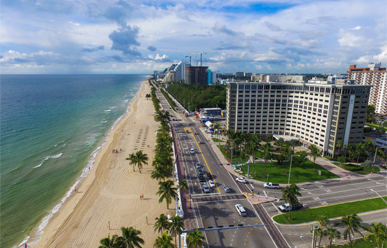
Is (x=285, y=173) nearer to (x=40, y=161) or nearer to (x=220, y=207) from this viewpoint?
(x=220, y=207)

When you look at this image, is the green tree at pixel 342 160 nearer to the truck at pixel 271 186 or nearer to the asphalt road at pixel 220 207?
the truck at pixel 271 186

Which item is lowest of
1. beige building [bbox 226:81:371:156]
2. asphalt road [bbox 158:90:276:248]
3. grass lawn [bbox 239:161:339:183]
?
asphalt road [bbox 158:90:276:248]

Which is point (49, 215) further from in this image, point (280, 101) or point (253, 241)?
point (280, 101)

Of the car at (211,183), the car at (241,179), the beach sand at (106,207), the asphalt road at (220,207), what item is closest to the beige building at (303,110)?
the asphalt road at (220,207)

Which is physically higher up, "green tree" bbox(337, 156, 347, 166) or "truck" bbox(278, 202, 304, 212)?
"green tree" bbox(337, 156, 347, 166)

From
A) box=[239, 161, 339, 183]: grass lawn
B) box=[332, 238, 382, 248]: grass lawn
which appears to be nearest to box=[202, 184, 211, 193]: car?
box=[239, 161, 339, 183]: grass lawn

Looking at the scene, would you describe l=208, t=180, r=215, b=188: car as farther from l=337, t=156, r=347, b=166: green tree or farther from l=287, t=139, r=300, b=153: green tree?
l=337, t=156, r=347, b=166: green tree

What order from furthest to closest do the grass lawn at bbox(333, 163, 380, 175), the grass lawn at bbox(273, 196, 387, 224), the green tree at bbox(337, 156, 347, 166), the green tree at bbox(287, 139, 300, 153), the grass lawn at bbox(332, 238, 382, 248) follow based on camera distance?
the green tree at bbox(287, 139, 300, 153)
the green tree at bbox(337, 156, 347, 166)
the grass lawn at bbox(333, 163, 380, 175)
the grass lawn at bbox(273, 196, 387, 224)
the grass lawn at bbox(332, 238, 382, 248)

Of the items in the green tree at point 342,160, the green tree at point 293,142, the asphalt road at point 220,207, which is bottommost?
the asphalt road at point 220,207
